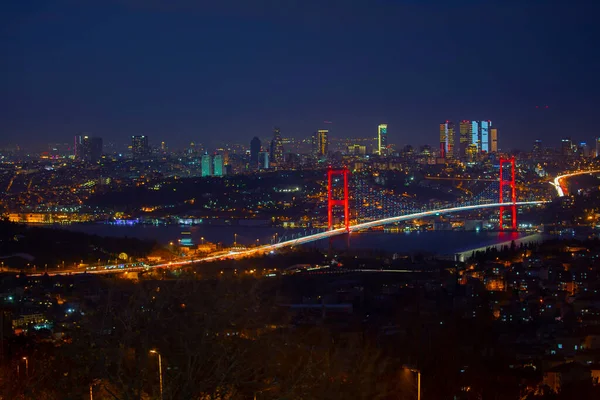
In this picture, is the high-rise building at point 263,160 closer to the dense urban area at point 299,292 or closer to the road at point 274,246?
the dense urban area at point 299,292

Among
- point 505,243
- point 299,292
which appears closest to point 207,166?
point 505,243

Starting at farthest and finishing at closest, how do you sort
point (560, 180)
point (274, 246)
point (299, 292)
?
point (560, 180) → point (274, 246) → point (299, 292)

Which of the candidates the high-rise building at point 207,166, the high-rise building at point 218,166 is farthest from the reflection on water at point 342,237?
the high-rise building at point 207,166

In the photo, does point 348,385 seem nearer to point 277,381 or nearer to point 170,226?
point 277,381

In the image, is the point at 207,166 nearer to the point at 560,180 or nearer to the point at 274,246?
the point at 560,180

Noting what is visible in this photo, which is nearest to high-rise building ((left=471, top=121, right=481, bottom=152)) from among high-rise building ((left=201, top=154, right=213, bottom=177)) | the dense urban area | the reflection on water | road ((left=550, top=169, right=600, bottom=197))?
the dense urban area

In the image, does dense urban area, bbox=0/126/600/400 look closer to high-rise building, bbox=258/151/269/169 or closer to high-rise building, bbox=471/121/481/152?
high-rise building, bbox=258/151/269/169
